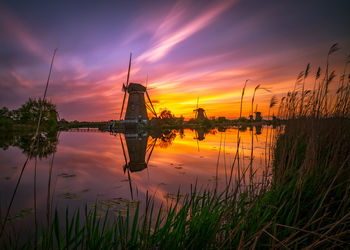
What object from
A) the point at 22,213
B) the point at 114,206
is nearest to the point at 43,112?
the point at 114,206

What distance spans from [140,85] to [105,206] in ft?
81.9

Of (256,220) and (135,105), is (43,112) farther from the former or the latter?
(135,105)

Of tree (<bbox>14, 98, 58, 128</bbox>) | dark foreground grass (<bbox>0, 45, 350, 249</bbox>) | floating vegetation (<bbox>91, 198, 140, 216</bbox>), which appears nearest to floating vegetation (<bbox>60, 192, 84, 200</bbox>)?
floating vegetation (<bbox>91, 198, 140, 216</bbox>)

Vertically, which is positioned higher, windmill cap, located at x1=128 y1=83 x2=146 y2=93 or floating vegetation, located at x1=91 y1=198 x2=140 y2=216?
windmill cap, located at x1=128 y1=83 x2=146 y2=93

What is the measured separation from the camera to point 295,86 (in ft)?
11.8

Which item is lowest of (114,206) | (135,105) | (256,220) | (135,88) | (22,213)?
(22,213)

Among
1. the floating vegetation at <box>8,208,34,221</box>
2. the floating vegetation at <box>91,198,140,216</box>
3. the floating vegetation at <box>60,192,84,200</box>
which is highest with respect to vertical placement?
the floating vegetation at <box>91,198,140,216</box>

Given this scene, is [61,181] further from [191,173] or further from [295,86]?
[295,86]

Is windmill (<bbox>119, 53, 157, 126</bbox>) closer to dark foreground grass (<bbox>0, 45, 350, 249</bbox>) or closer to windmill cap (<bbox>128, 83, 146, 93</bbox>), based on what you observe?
windmill cap (<bbox>128, 83, 146, 93</bbox>)

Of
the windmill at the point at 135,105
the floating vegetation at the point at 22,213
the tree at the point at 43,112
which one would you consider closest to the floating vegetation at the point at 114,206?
the floating vegetation at the point at 22,213

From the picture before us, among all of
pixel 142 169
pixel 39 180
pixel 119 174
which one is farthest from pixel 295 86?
pixel 39 180

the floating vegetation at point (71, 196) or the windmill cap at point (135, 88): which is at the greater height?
the windmill cap at point (135, 88)

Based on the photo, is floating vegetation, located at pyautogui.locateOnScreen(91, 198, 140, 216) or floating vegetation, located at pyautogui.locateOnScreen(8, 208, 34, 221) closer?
floating vegetation, located at pyautogui.locateOnScreen(8, 208, 34, 221)

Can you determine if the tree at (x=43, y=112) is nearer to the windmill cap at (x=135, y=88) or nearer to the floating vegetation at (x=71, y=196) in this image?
the floating vegetation at (x=71, y=196)
